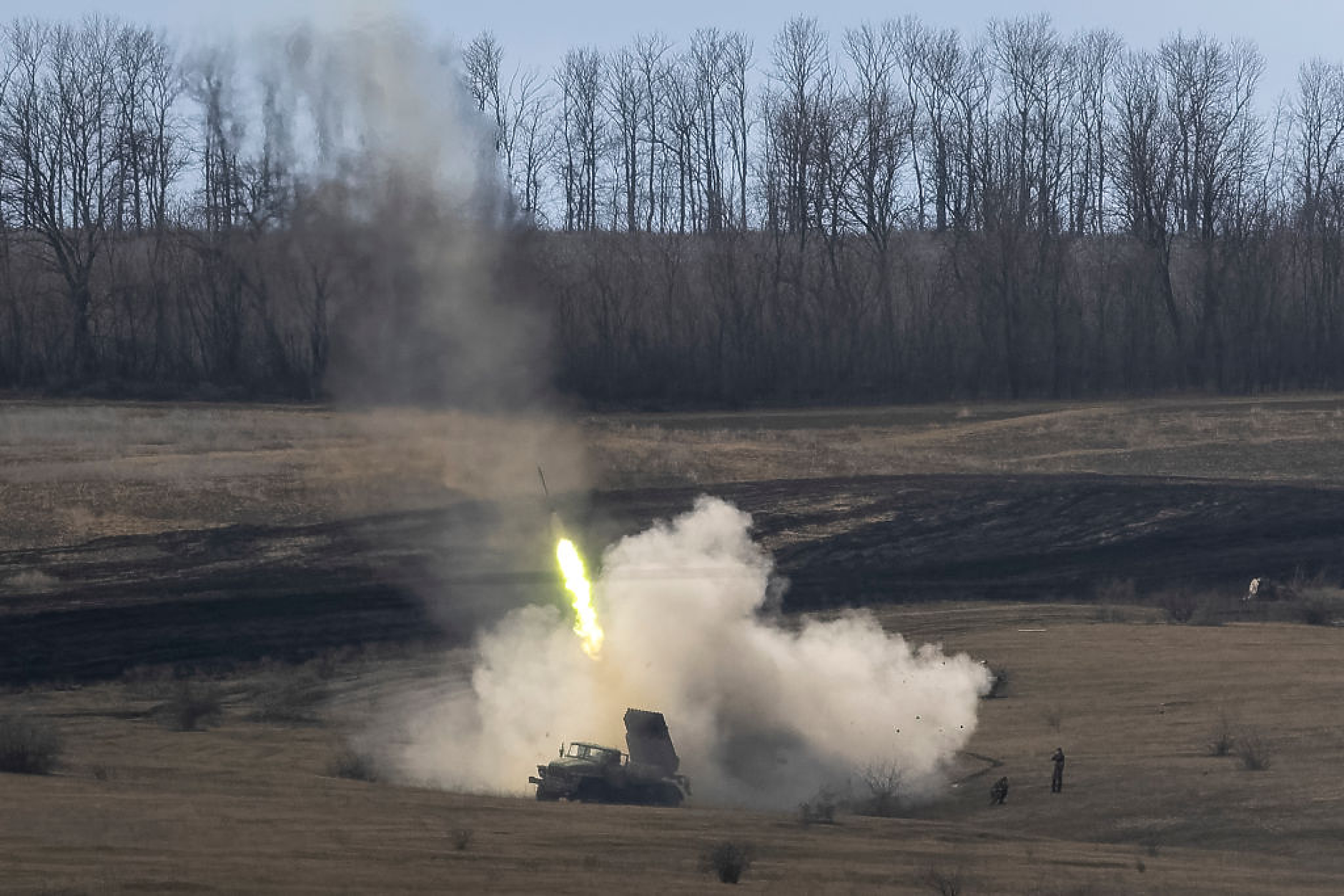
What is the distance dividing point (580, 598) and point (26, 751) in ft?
33.6

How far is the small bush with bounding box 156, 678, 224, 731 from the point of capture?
28000mm

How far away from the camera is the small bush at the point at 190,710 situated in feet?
91.9

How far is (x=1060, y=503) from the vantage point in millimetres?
49812

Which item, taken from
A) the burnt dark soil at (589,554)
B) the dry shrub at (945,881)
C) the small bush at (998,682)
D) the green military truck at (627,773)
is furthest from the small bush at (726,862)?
the burnt dark soil at (589,554)

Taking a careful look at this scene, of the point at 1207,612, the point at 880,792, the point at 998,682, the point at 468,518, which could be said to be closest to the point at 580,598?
the point at 998,682

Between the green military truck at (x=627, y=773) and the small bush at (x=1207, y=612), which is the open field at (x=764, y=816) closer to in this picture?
the green military truck at (x=627, y=773)

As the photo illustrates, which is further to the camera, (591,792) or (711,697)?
(711,697)

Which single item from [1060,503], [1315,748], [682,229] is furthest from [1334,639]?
[682,229]

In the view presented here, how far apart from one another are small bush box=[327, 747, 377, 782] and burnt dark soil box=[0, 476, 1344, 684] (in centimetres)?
945

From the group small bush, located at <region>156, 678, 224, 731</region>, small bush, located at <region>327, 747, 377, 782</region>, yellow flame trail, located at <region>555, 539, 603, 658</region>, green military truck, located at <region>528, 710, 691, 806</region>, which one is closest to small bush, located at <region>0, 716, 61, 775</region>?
small bush, located at <region>156, 678, 224, 731</region>

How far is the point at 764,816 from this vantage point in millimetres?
22453

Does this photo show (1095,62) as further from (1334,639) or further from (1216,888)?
(1216,888)

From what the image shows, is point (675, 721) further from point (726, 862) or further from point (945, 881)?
point (945, 881)

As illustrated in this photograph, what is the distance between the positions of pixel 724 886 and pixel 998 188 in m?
92.4
